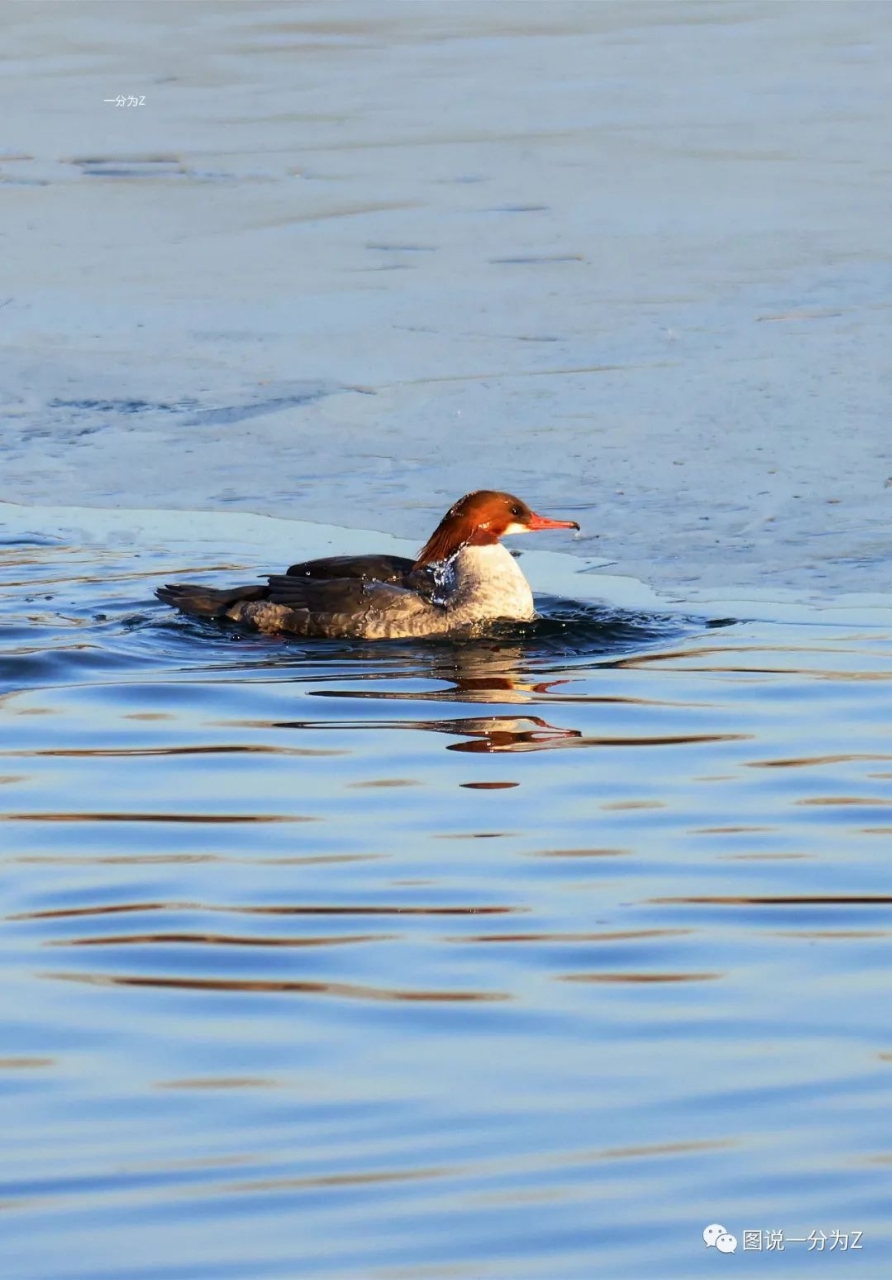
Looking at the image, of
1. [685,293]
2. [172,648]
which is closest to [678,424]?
[685,293]

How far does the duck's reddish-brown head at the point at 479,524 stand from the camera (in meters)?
9.45

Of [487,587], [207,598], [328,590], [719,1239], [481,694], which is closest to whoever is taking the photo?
[719,1239]

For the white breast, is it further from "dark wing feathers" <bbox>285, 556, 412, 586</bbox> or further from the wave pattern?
the wave pattern

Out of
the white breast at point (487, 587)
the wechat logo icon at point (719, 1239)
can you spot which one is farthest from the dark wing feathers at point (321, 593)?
the wechat logo icon at point (719, 1239)

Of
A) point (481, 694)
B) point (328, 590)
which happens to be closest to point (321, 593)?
point (328, 590)

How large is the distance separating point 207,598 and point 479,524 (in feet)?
3.92

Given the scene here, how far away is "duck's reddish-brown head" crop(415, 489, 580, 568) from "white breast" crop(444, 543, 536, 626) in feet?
0.16

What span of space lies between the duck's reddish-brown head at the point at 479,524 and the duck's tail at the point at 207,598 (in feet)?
2.42

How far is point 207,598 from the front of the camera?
30.6 feet

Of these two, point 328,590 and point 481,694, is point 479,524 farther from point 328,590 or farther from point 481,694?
point 481,694

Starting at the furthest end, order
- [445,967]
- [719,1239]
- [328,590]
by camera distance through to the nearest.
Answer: [328,590], [445,967], [719,1239]

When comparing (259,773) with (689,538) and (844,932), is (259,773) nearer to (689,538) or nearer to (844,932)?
(844,932)

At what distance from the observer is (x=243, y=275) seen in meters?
13.5

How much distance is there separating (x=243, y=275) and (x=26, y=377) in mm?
1785
